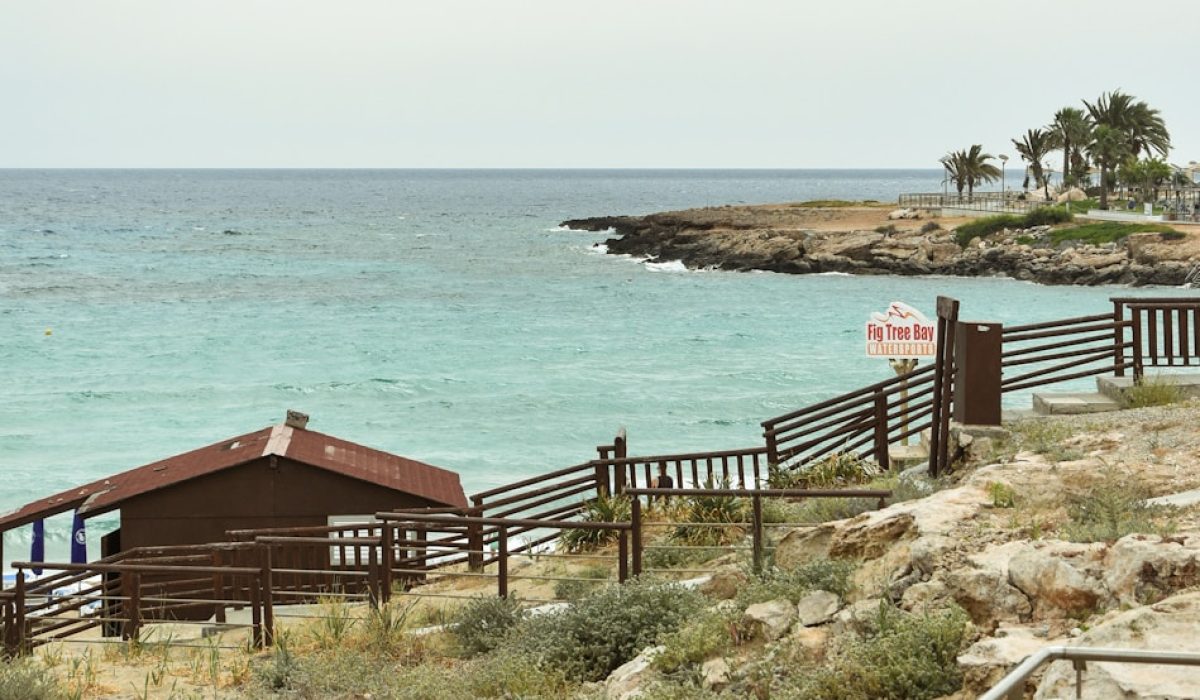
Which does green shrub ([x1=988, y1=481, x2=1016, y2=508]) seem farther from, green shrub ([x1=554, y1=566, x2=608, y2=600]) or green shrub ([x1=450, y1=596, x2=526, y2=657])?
green shrub ([x1=450, y1=596, x2=526, y2=657])

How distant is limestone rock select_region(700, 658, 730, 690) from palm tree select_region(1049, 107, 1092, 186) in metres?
102

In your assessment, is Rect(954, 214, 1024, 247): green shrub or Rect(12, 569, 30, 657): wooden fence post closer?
Rect(12, 569, 30, 657): wooden fence post

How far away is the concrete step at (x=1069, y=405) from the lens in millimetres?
15008

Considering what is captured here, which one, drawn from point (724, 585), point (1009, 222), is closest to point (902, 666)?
point (724, 585)

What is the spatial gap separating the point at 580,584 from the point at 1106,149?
86907 mm

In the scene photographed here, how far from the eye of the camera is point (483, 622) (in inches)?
404

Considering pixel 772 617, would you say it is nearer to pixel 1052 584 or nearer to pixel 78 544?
pixel 1052 584

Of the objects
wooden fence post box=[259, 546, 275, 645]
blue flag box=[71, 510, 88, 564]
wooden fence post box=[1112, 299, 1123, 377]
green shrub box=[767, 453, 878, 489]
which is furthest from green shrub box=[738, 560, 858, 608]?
blue flag box=[71, 510, 88, 564]

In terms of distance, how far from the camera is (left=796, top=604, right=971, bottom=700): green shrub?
6957 millimetres

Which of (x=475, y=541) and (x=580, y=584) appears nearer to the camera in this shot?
(x=580, y=584)

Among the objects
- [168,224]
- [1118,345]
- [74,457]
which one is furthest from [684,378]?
[168,224]

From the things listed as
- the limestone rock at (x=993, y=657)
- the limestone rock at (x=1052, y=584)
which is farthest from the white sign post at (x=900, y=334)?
the limestone rock at (x=993, y=657)

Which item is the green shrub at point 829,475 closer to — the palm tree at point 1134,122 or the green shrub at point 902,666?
the green shrub at point 902,666

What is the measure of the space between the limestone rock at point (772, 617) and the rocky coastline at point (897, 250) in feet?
178
